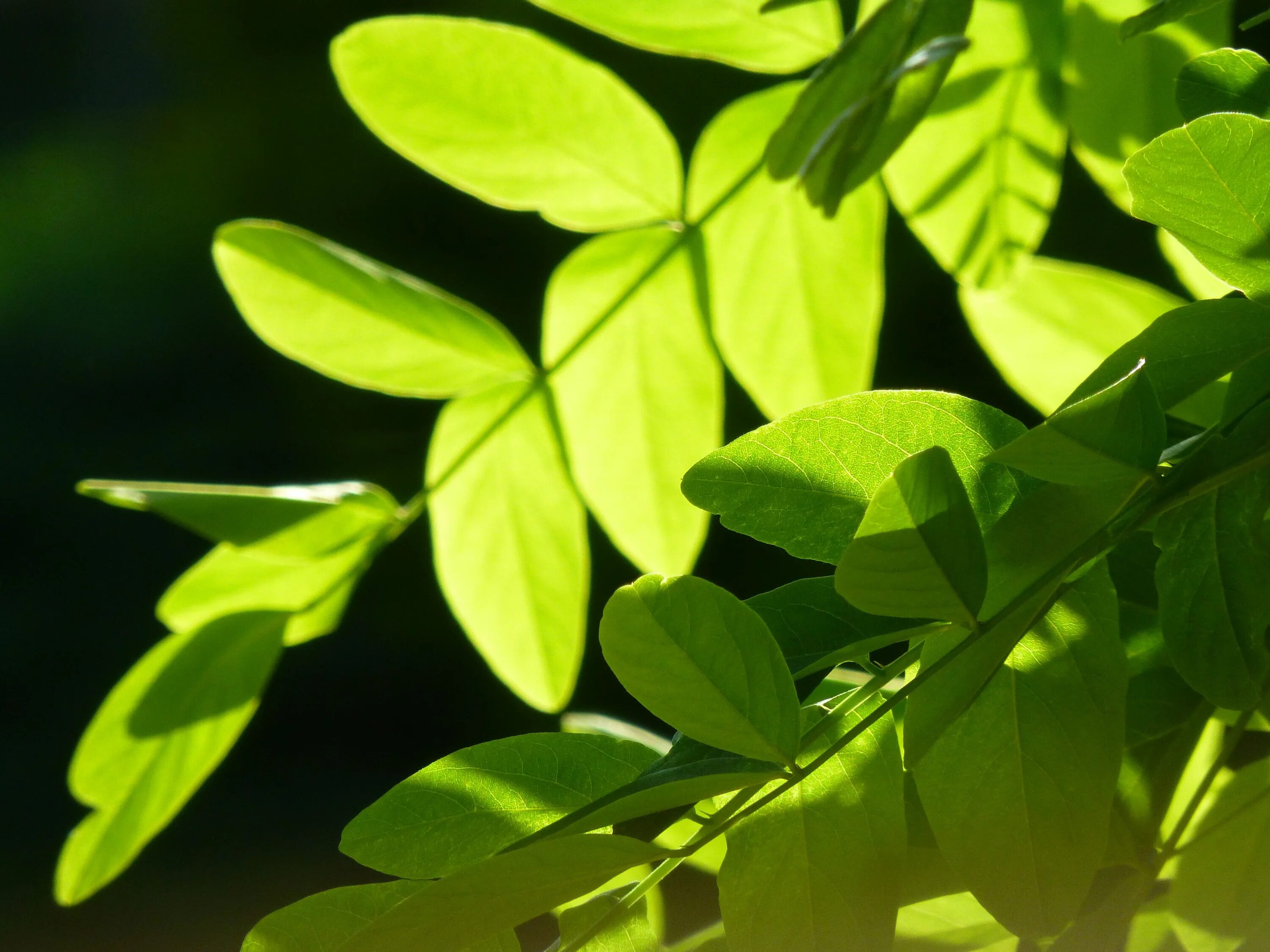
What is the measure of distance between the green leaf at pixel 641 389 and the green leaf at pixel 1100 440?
151mm

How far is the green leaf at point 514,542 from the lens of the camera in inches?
9.4

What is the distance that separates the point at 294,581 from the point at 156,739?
44mm

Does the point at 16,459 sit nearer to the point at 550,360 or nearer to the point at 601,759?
the point at 550,360

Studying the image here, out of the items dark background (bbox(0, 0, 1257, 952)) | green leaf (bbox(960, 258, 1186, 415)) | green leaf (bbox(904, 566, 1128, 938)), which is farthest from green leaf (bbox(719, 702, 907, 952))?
dark background (bbox(0, 0, 1257, 952))

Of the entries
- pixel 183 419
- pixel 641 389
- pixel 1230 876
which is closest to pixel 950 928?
pixel 1230 876

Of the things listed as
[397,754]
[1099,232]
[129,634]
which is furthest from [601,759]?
[129,634]

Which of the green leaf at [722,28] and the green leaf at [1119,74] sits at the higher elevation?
the green leaf at [722,28]

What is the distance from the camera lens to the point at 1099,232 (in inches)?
36.1

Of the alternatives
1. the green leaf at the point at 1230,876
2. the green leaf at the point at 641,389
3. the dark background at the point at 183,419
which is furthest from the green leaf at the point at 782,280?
the dark background at the point at 183,419

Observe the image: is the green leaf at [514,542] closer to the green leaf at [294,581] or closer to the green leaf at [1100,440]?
the green leaf at [294,581]

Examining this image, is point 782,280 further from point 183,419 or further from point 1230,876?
point 183,419

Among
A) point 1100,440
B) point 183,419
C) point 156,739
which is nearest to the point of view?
point 1100,440

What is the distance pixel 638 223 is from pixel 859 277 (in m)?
0.05

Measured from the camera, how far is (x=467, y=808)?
0.34ft
